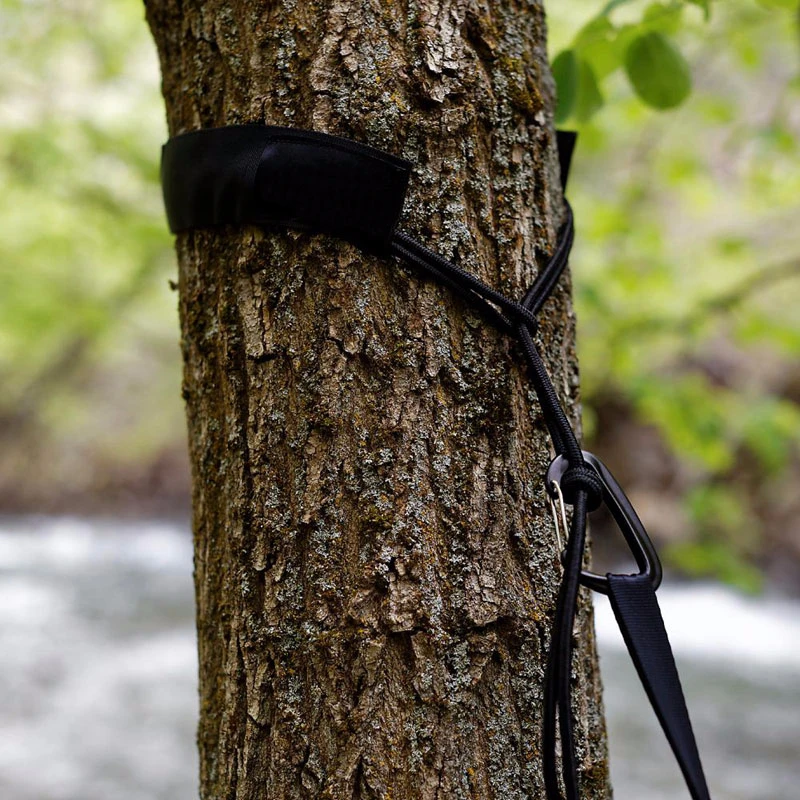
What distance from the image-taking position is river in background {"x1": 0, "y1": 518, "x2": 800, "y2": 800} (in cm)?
400

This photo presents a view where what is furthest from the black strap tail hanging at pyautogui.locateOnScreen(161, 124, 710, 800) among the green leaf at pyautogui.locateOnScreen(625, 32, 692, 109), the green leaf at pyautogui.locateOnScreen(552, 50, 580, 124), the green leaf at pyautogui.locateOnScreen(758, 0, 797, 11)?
the green leaf at pyautogui.locateOnScreen(758, 0, 797, 11)

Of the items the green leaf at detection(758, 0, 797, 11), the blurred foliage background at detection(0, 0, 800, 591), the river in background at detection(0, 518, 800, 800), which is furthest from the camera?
the river in background at detection(0, 518, 800, 800)

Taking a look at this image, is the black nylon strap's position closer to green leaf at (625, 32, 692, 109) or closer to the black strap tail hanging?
the black strap tail hanging

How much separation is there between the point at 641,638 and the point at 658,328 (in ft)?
12.4

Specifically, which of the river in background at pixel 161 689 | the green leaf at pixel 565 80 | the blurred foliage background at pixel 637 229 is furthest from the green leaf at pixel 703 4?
the river in background at pixel 161 689

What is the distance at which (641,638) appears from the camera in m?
0.68

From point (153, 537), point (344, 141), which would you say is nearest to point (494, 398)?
point (344, 141)

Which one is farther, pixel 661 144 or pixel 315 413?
pixel 661 144

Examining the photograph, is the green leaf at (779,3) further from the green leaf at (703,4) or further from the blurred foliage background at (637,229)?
the green leaf at (703,4)

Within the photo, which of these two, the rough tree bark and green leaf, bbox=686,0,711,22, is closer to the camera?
the rough tree bark

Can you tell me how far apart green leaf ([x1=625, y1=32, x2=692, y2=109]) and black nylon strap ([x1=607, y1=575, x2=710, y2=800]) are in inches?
32.8

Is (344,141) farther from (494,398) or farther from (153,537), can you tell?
(153,537)

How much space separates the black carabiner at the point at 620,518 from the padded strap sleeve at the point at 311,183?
26 cm

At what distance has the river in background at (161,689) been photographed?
4.00 m
